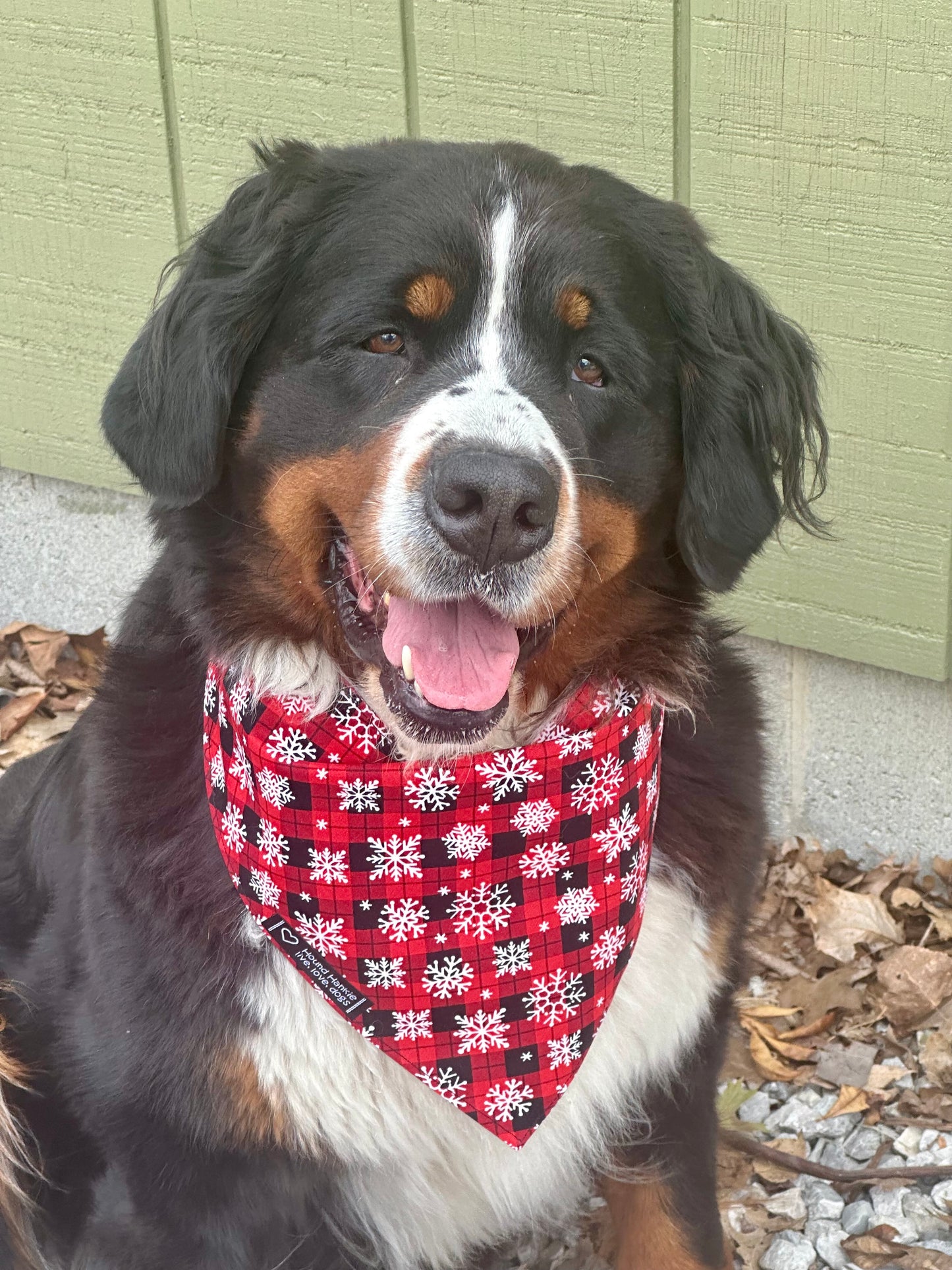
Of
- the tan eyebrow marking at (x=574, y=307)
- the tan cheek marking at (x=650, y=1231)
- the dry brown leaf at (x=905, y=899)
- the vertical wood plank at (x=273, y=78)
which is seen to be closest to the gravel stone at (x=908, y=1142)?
the tan cheek marking at (x=650, y=1231)

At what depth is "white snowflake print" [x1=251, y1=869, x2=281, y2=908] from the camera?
207cm

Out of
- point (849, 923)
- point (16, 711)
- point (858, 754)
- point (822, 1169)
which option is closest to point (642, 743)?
point (822, 1169)

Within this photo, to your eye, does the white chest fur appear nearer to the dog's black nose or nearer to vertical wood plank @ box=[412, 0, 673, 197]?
the dog's black nose

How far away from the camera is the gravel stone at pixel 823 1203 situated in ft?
8.50

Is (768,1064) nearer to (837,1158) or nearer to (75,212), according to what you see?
(837,1158)

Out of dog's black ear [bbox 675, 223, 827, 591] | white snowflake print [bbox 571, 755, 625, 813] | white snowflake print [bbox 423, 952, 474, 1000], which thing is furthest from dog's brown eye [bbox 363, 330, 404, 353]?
white snowflake print [bbox 423, 952, 474, 1000]

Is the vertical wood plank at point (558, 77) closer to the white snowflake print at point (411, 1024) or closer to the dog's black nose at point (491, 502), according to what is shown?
the dog's black nose at point (491, 502)

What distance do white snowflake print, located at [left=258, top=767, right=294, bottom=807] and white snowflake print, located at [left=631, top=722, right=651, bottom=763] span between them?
0.51 m

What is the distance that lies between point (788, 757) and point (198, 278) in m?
1.95

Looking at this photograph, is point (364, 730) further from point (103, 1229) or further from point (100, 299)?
point (100, 299)

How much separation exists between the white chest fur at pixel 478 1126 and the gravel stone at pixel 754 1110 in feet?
1.95

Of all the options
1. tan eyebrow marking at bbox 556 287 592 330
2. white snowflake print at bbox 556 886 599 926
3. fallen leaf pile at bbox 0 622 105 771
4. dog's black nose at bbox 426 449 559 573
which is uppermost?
tan eyebrow marking at bbox 556 287 592 330

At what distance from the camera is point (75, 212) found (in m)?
3.75

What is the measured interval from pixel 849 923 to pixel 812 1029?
0.94 feet
